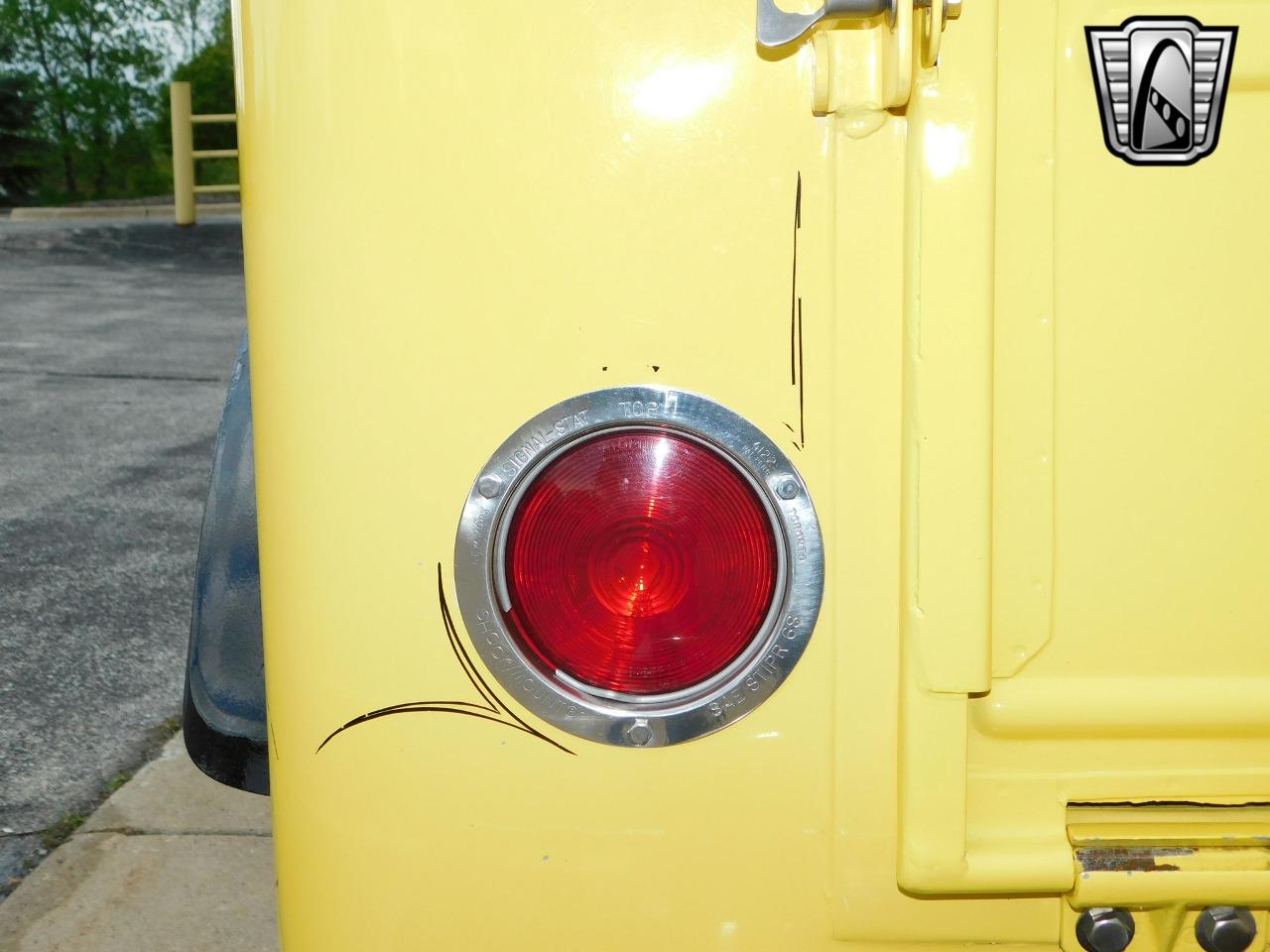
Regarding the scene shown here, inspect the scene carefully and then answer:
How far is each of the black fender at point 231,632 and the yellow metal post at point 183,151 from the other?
1775 centimetres

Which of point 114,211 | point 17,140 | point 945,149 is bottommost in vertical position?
point 945,149

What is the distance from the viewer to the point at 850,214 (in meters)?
1.20

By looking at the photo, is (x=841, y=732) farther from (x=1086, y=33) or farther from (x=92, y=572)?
(x=92, y=572)

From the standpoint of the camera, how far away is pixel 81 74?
1109 inches

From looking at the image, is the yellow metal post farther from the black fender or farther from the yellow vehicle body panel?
the yellow vehicle body panel

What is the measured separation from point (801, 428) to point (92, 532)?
5.07 meters

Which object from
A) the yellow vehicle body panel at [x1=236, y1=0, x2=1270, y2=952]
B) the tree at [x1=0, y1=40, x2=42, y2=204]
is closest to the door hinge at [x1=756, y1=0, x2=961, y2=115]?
the yellow vehicle body panel at [x1=236, y1=0, x2=1270, y2=952]

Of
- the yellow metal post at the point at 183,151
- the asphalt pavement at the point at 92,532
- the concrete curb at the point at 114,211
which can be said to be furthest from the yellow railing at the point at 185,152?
the asphalt pavement at the point at 92,532

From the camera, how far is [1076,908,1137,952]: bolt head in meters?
1.32

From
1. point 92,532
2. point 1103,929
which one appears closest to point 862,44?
point 1103,929

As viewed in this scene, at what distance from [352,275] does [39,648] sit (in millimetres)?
3612

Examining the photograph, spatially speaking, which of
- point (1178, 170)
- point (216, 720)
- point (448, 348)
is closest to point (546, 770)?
point (448, 348)

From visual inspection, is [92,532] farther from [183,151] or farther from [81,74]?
[81,74]

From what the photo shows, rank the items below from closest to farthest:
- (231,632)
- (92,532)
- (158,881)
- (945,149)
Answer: (945,149), (231,632), (158,881), (92,532)
